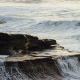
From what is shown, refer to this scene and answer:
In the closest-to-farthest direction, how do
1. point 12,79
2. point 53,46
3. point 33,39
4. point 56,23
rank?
point 12,79 → point 33,39 → point 53,46 → point 56,23

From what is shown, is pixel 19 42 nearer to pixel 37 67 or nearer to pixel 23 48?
pixel 23 48

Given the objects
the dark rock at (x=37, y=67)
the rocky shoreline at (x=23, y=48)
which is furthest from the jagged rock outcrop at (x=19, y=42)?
the dark rock at (x=37, y=67)

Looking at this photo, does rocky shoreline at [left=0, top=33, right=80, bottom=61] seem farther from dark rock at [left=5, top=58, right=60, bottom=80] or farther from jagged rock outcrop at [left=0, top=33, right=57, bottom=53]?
dark rock at [left=5, top=58, right=60, bottom=80]

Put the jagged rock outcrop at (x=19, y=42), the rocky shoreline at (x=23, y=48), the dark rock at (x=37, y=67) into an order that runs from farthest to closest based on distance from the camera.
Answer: the jagged rock outcrop at (x=19, y=42), the rocky shoreline at (x=23, y=48), the dark rock at (x=37, y=67)

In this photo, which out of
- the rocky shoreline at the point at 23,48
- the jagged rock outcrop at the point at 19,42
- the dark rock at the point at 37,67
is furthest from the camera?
the jagged rock outcrop at the point at 19,42

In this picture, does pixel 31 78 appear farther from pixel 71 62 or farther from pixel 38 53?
pixel 71 62

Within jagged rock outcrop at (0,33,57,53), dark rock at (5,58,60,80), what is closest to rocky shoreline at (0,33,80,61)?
jagged rock outcrop at (0,33,57,53)

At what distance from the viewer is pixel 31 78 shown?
6363 mm

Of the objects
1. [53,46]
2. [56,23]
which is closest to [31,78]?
[53,46]

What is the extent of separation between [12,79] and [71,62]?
269 cm

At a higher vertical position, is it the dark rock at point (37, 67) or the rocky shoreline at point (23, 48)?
the rocky shoreline at point (23, 48)

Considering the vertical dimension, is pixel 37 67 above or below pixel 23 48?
below

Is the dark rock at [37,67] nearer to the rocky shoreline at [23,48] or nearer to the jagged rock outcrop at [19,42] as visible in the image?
the rocky shoreline at [23,48]

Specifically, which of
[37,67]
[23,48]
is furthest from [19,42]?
[37,67]
